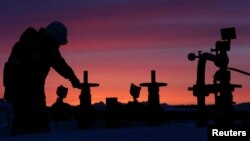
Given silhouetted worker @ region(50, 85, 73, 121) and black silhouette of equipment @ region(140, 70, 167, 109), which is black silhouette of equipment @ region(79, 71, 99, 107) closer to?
silhouetted worker @ region(50, 85, 73, 121)

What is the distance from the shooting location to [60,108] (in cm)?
1341

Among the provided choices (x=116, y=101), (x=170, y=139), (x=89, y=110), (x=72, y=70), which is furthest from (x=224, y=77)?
(x=89, y=110)

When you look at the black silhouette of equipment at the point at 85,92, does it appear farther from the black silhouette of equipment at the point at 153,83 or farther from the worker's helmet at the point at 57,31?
the worker's helmet at the point at 57,31

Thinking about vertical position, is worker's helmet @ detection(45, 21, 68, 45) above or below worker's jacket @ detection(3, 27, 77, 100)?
above

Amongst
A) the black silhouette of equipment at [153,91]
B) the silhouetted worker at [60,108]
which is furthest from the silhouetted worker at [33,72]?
the black silhouette of equipment at [153,91]

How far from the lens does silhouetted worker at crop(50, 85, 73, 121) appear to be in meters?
13.2

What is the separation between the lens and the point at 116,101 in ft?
43.2

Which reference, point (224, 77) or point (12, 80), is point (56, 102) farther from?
point (224, 77)

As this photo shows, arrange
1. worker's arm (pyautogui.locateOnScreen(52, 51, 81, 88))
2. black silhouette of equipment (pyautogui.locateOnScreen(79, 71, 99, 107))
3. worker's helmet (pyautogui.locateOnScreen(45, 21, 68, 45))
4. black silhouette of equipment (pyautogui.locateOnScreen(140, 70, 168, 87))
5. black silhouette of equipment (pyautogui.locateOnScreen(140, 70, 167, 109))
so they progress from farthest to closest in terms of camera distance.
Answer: black silhouette of equipment (pyautogui.locateOnScreen(79, 71, 99, 107)) < black silhouette of equipment (pyautogui.locateOnScreen(140, 70, 168, 87)) < black silhouette of equipment (pyautogui.locateOnScreen(140, 70, 167, 109)) < worker's arm (pyautogui.locateOnScreen(52, 51, 81, 88)) < worker's helmet (pyautogui.locateOnScreen(45, 21, 68, 45))

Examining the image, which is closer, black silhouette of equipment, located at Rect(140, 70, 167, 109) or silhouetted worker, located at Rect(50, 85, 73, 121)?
silhouetted worker, located at Rect(50, 85, 73, 121)

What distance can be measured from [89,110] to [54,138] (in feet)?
20.0

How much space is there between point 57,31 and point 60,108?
3693mm

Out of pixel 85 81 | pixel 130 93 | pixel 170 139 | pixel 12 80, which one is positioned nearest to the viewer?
pixel 170 139

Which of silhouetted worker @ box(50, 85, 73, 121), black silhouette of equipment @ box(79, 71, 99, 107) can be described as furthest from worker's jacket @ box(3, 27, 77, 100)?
black silhouette of equipment @ box(79, 71, 99, 107)
